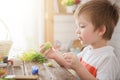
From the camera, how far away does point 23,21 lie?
3033mm

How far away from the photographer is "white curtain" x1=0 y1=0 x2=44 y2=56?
9.77 ft

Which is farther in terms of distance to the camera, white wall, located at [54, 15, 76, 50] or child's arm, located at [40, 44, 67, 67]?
white wall, located at [54, 15, 76, 50]

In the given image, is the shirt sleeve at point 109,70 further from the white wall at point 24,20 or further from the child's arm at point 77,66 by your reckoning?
the white wall at point 24,20

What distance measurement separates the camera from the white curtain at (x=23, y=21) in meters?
2.98

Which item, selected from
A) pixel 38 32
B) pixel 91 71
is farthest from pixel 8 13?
pixel 91 71

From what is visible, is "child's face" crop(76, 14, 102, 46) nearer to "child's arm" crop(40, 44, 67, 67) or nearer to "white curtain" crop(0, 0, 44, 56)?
"child's arm" crop(40, 44, 67, 67)

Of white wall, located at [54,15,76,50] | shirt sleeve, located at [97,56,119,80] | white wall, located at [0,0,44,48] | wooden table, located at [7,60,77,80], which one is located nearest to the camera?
wooden table, located at [7,60,77,80]

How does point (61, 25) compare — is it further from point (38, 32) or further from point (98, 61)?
point (98, 61)

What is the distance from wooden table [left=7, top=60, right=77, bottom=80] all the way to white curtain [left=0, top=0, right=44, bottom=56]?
1779 millimetres

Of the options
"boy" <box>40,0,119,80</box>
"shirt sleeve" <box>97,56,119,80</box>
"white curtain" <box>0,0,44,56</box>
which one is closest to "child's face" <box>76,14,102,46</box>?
"boy" <box>40,0,119,80</box>

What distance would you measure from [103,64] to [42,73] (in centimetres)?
28

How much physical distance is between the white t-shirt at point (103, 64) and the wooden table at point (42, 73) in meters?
0.13

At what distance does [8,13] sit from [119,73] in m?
2.10

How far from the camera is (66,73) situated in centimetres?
110
